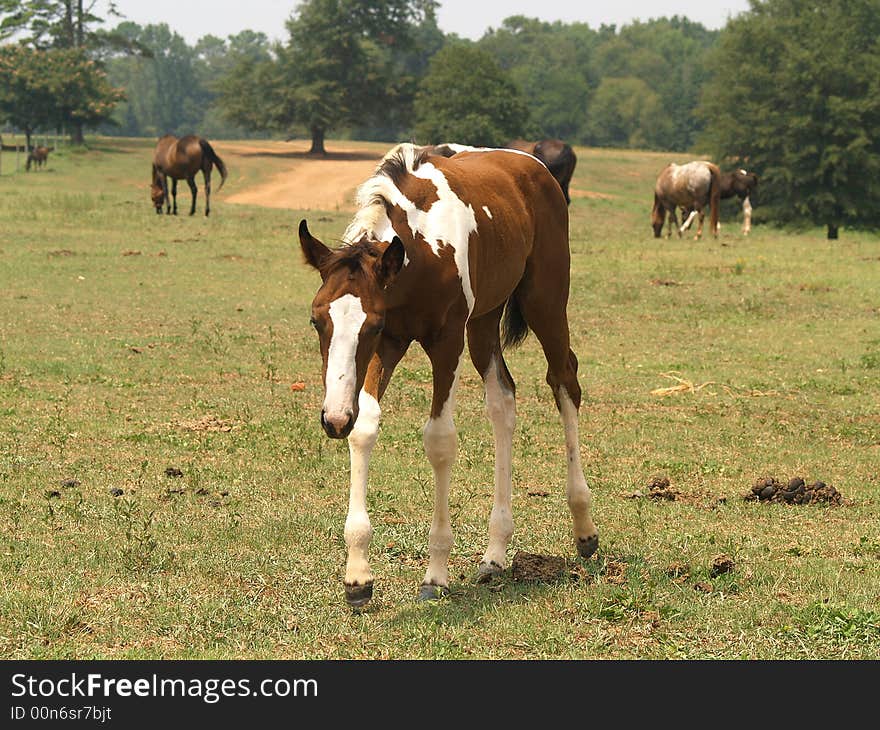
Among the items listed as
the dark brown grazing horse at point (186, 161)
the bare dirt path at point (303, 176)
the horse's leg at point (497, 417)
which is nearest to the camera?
the horse's leg at point (497, 417)

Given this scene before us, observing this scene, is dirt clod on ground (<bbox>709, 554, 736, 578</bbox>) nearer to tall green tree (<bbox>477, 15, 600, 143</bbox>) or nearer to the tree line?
the tree line

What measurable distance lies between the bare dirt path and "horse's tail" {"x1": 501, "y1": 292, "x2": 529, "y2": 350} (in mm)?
22189

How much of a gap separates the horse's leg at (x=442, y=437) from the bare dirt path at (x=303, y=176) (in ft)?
77.2

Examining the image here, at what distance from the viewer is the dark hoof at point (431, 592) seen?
5770mm

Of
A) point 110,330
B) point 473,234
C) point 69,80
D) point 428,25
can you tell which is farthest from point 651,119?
point 473,234

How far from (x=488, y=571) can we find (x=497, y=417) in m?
0.84

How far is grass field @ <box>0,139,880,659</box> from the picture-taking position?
5.39m

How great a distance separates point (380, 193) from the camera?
5.64m

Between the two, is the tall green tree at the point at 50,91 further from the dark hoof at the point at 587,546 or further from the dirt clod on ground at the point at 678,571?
the dirt clod on ground at the point at 678,571

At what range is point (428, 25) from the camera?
449 feet

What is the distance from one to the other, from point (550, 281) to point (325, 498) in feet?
7.02

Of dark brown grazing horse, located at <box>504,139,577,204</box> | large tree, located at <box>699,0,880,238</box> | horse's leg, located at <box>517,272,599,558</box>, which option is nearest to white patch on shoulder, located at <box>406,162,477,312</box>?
horse's leg, located at <box>517,272,599,558</box>

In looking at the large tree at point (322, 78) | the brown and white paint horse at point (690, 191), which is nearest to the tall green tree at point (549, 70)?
the large tree at point (322, 78)

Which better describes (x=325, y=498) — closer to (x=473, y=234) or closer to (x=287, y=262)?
(x=473, y=234)
